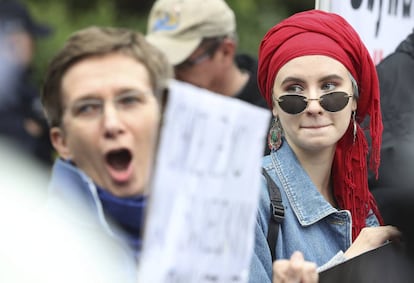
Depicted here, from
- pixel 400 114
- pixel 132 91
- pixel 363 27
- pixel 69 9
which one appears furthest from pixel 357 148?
pixel 69 9

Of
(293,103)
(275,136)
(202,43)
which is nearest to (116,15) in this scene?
(202,43)

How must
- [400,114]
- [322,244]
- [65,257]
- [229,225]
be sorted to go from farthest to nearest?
[400,114] → [322,244] → [229,225] → [65,257]

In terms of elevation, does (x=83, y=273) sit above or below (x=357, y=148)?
below

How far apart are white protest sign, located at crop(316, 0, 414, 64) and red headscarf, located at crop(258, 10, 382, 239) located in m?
0.70

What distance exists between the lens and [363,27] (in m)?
3.91

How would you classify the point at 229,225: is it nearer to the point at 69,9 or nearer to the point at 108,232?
the point at 108,232

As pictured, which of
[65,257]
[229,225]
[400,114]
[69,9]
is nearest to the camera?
[65,257]

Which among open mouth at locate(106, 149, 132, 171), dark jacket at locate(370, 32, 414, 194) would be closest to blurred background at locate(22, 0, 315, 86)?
dark jacket at locate(370, 32, 414, 194)

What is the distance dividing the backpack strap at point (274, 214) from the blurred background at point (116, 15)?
323cm

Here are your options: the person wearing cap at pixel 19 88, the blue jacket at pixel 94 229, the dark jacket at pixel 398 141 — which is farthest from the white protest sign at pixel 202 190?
the person wearing cap at pixel 19 88

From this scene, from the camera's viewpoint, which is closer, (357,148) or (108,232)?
(108,232)

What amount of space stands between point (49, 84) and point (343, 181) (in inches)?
49.4

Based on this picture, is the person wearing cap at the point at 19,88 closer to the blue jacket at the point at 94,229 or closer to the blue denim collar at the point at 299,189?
the blue denim collar at the point at 299,189

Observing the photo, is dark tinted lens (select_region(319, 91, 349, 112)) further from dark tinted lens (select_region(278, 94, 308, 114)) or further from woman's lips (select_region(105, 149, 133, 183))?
woman's lips (select_region(105, 149, 133, 183))
